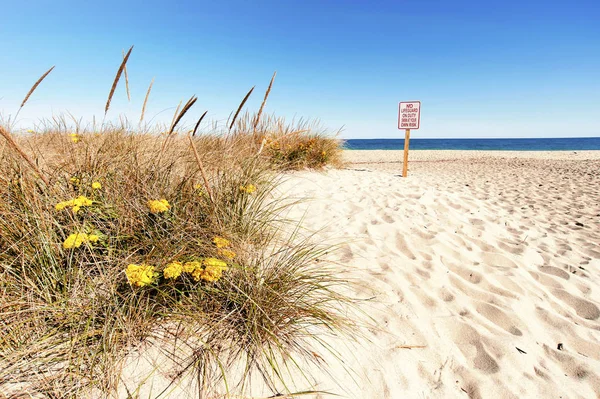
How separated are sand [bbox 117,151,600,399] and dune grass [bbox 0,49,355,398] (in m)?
0.16

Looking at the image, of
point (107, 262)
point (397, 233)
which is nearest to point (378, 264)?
point (397, 233)

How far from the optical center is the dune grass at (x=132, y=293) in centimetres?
120

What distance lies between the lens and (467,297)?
2131mm

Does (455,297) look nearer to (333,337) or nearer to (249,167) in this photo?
(333,337)

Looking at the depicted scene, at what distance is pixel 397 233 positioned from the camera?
3154mm

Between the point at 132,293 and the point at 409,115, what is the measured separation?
7.38 meters

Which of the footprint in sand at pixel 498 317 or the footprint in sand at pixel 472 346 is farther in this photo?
the footprint in sand at pixel 498 317

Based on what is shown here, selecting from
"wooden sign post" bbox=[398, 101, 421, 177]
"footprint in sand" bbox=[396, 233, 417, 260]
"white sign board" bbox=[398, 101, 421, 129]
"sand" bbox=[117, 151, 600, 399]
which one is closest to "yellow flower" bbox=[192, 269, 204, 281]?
"sand" bbox=[117, 151, 600, 399]

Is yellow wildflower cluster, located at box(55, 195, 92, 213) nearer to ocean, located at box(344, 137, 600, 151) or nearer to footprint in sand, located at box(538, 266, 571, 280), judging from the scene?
footprint in sand, located at box(538, 266, 571, 280)

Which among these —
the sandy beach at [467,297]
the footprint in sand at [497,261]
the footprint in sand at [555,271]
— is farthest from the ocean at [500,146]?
the footprint in sand at [555,271]

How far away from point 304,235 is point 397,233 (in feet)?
3.47

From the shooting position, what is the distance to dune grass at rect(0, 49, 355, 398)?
3.92 ft

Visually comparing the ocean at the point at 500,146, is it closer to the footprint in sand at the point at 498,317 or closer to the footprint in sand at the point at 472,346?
the footprint in sand at the point at 498,317

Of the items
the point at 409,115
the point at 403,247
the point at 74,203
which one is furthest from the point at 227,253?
the point at 409,115
